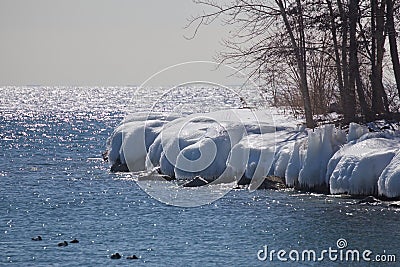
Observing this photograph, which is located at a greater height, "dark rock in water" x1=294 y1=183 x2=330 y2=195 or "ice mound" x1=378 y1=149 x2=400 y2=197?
"ice mound" x1=378 y1=149 x2=400 y2=197

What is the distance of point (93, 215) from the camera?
27.9 metres

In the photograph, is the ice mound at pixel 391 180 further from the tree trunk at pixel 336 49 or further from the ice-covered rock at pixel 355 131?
the tree trunk at pixel 336 49

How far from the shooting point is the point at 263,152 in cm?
3391

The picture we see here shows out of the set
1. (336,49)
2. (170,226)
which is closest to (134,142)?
(336,49)

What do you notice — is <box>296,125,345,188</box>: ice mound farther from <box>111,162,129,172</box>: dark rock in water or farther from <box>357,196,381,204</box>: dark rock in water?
<box>111,162,129,172</box>: dark rock in water

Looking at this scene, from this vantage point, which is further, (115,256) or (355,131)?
(355,131)

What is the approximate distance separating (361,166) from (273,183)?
4.71 metres

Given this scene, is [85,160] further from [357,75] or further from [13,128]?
[13,128]

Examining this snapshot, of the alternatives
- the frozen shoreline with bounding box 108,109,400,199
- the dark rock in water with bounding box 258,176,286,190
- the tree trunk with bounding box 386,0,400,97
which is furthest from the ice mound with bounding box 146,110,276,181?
the tree trunk with bounding box 386,0,400,97
